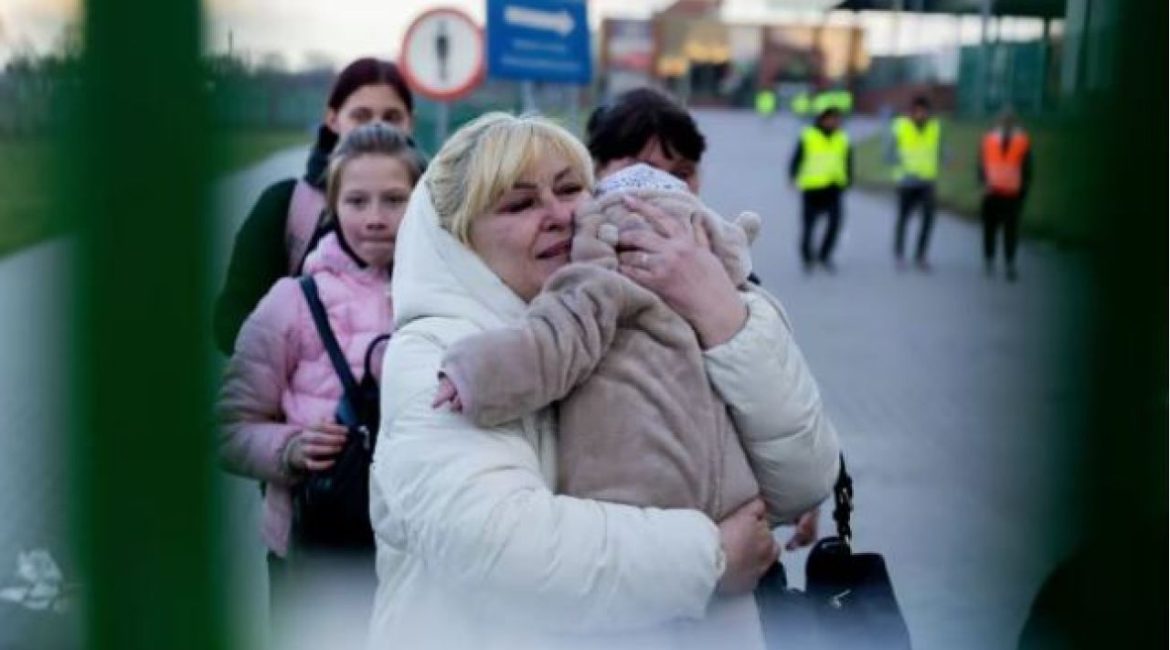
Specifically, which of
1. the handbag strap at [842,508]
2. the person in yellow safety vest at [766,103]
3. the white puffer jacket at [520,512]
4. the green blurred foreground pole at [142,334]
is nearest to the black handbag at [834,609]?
the handbag strap at [842,508]

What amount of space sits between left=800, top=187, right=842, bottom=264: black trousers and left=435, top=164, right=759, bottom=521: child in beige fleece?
26.8 feet

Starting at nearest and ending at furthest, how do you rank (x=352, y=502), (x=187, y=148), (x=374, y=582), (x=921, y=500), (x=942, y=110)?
(x=187, y=148)
(x=942, y=110)
(x=374, y=582)
(x=352, y=502)
(x=921, y=500)

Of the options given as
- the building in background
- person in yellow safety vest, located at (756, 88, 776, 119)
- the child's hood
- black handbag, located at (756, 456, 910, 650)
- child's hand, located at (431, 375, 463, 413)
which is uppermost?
the building in background

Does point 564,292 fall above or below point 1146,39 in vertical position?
below

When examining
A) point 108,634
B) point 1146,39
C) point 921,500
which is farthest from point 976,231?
point 921,500

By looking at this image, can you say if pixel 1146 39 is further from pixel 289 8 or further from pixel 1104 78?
pixel 289 8

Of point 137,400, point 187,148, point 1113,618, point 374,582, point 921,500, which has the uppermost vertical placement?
point 187,148

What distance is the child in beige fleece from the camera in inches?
44.9

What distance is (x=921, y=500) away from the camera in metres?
3.59

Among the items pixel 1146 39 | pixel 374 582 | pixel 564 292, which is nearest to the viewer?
pixel 1146 39

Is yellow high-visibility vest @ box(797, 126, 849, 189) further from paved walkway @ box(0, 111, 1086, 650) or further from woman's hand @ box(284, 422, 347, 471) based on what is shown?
woman's hand @ box(284, 422, 347, 471)

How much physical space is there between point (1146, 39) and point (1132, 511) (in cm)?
32

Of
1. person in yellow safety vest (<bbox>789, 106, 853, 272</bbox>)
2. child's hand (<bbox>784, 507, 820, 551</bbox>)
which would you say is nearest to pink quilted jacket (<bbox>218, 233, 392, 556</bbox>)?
child's hand (<bbox>784, 507, 820, 551</bbox>)

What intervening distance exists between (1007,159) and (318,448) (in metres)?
0.89
